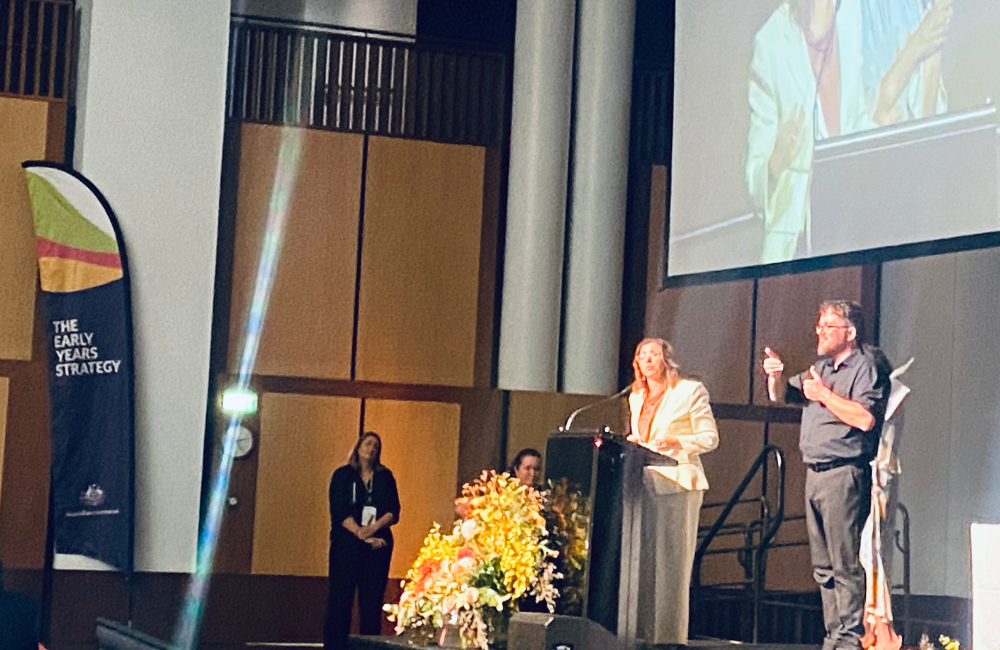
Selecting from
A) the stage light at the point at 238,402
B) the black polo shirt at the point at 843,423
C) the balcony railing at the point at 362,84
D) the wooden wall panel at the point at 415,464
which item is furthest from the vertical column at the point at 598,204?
the black polo shirt at the point at 843,423

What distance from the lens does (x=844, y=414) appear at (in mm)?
6352

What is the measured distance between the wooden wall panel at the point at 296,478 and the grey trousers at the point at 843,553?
3373mm

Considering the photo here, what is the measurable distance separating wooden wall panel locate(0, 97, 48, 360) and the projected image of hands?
365cm

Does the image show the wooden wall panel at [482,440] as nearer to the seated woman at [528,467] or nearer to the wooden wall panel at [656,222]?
the wooden wall panel at [656,222]

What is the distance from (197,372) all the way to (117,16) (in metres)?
2.10

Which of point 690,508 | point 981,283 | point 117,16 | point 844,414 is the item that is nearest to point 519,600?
point 690,508

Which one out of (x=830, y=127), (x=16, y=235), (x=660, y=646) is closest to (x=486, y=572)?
(x=660, y=646)

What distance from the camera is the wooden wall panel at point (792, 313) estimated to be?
8281 mm

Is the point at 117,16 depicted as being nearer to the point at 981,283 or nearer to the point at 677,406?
the point at 677,406

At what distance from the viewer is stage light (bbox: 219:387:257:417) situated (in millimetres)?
8727

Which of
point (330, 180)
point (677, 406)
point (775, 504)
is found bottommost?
point (775, 504)

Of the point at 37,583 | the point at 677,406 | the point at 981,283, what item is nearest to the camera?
the point at 677,406

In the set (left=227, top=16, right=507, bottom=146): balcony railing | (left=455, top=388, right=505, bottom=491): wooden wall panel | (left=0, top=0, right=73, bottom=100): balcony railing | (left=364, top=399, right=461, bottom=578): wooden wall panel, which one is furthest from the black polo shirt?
(left=0, top=0, right=73, bottom=100): balcony railing

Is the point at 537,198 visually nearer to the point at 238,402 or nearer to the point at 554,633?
the point at 238,402
